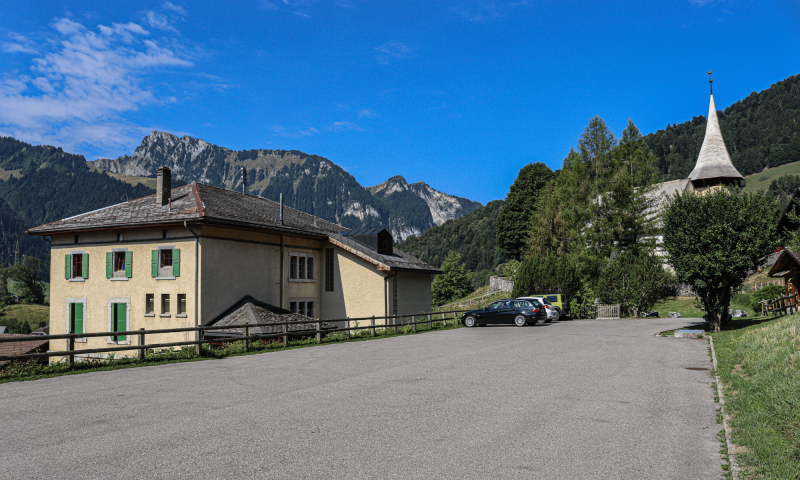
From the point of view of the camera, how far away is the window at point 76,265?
27156 millimetres

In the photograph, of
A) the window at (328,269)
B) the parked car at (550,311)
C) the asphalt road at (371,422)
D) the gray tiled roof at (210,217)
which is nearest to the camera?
the asphalt road at (371,422)

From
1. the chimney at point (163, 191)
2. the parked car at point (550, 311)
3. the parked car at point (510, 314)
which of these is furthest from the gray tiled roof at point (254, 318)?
the parked car at point (550, 311)

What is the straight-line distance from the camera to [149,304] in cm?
2555

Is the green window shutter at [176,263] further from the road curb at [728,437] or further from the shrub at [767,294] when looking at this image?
the shrub at [767,294]

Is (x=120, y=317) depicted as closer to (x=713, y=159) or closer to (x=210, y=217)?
(x=210, y=217)

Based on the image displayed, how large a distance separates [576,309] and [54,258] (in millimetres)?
33581

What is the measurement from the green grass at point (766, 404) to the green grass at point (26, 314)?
128859 millimetres

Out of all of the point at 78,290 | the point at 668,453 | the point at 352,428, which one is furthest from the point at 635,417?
the point at 78,290

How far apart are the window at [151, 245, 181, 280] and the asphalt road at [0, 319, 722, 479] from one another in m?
11.7

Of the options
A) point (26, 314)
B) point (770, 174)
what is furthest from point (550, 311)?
point (770, 174)

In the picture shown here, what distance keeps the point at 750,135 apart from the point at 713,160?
14632 cm

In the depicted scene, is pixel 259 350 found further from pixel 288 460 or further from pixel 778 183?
pixel 778 183

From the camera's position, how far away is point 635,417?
302 inches

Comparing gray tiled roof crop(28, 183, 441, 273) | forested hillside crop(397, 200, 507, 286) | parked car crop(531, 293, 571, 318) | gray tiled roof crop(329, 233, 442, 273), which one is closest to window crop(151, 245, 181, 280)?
gray tiled roof crop(28, 183, 441, 273)
